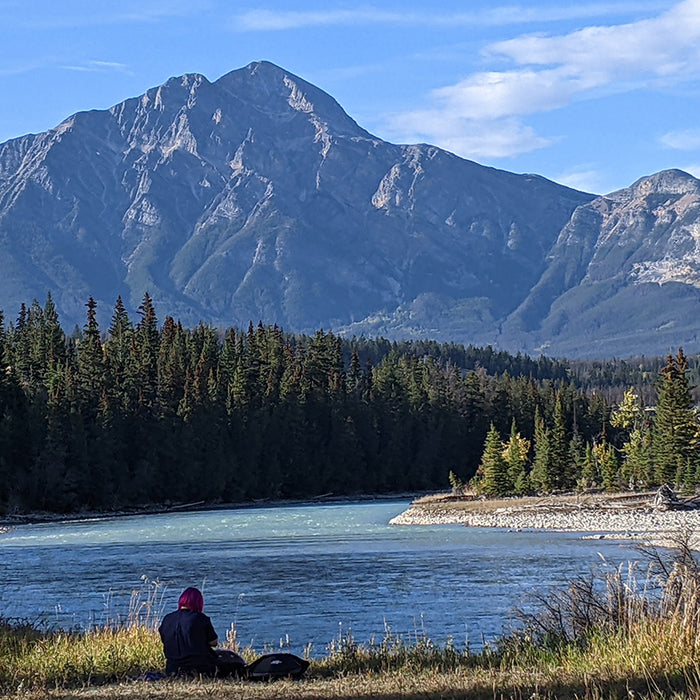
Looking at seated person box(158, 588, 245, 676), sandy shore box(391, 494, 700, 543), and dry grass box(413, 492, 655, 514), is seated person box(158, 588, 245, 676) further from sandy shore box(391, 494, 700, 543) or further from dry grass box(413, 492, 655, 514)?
dry grass box(413, 492, 655, 514)

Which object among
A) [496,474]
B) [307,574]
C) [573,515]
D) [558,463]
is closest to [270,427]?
[496,474]

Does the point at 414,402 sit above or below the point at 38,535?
above

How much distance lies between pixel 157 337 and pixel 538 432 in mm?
50660

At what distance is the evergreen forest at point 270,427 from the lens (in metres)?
98.2

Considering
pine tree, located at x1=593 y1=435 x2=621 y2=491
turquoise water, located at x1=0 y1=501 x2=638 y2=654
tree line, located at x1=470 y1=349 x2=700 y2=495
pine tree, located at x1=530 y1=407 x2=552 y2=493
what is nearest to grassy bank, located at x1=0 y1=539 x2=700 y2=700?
turquoise water, located at x1=0 y1=501 x2=638 y2=654

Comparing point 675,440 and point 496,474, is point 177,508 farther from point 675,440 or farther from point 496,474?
point 675,440

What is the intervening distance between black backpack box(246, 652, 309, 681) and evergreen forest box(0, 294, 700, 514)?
7130 centimetres

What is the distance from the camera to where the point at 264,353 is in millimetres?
145250

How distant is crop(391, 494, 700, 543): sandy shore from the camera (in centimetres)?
6044

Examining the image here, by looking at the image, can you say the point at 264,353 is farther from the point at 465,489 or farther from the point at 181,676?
the point at 181,676

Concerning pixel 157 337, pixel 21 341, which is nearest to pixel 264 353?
pixel 157 337

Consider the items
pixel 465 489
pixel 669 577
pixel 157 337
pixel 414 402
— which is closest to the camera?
pixel 669 577

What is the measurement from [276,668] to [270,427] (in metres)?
113

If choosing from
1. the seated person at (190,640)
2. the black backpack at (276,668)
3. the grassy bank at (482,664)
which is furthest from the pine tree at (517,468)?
the seated person at (190,640)
